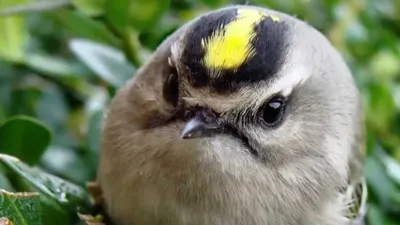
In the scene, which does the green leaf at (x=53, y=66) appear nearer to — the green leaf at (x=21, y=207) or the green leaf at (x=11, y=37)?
the green leaf at (x=11, y=37)

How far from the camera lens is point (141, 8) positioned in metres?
1.75

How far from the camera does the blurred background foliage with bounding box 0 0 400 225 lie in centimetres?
158

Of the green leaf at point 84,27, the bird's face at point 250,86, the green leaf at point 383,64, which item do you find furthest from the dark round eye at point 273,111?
the green leaf at point 383,64

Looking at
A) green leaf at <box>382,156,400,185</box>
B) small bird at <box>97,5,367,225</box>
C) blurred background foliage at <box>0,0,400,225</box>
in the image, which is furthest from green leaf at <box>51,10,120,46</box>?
green leaf at <box>382,156,400,185</box>

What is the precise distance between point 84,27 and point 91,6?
12cm

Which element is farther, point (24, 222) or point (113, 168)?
point (113, 168)

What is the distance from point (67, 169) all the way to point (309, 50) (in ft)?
1.86

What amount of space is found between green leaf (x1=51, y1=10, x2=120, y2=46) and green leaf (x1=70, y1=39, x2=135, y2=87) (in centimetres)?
2

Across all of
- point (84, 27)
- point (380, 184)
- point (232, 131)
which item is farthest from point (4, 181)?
point (380, 184)

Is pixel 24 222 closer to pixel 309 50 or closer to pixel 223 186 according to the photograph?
pixel 223 186

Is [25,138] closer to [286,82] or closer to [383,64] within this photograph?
[286,82]

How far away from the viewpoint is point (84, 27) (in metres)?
1.81

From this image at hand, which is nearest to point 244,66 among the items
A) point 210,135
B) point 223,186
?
point 210,135

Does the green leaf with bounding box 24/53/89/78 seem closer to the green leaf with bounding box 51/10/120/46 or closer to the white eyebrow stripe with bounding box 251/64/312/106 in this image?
the green leaf with bounding box 51/10/120/46
